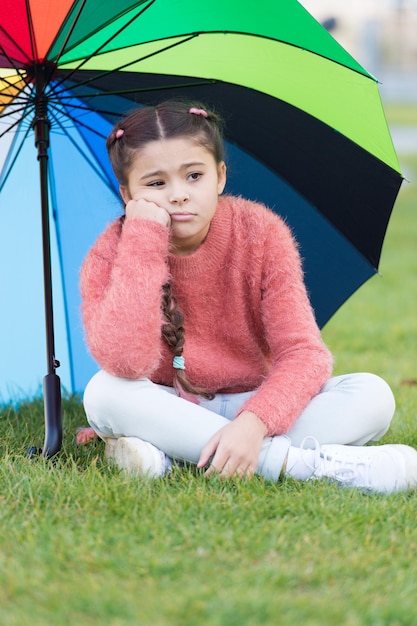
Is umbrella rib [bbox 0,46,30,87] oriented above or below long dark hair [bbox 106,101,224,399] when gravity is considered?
above

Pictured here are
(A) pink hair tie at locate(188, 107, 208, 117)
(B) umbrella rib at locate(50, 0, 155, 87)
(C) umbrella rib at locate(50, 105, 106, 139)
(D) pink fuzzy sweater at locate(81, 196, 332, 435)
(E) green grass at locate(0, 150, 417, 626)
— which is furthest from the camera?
(C) umbrella rib at locate(50, 105, 106, 139)

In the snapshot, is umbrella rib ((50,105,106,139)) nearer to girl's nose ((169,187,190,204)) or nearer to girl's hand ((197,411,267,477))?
girl's nose ((169,187,190,204))

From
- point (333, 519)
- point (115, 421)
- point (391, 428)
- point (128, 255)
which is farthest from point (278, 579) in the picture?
point (391, 428)

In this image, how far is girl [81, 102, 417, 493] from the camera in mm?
2631

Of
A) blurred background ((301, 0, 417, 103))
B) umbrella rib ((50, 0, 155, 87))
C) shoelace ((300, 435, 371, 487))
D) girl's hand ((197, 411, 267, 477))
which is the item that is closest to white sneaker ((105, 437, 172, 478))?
girl's hand ((197, 411, 267, 477))

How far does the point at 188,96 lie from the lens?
3.11 metres

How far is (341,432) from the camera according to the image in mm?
2779

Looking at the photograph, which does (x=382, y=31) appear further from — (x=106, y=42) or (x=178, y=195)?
(x=178, y=195)

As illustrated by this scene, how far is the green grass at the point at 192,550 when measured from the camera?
1.78 meters

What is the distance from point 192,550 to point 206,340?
1015mm

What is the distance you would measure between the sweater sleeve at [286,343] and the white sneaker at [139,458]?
28cm

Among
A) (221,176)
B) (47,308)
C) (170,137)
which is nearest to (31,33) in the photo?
(170,137)

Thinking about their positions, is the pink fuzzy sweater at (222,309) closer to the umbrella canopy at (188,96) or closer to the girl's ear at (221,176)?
the girl's ear at (221,176)

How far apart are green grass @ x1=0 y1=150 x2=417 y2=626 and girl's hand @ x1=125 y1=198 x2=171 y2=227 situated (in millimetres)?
729
